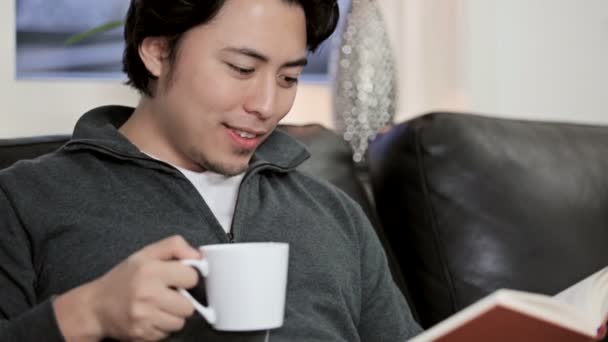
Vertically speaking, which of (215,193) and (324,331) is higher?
(215,193)

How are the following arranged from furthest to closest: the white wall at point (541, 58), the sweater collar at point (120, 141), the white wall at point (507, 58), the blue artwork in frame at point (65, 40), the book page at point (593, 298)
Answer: the white wall at point (541, 58)
the white wall at point (507, 58)
the blue artwork in frame at point (65, 40)
the sweater collar at point (120, 141)
the book page at point (593, 298)

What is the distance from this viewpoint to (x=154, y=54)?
1.40 m

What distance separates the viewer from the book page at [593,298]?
0.95 meters

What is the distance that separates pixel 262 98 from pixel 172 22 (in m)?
0.18

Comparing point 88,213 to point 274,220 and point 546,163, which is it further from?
point 546,163

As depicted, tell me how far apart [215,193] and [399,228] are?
52cm

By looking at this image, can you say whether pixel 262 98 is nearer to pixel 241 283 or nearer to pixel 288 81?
pixel 288 81

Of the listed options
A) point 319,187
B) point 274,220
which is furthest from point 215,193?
point 319,187

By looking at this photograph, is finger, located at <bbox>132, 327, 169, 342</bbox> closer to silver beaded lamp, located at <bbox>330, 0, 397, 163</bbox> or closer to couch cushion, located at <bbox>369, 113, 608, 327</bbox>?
couch cushion, located at <bbox>369, 113, 608, 327</bbox>

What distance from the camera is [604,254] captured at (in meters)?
1.80

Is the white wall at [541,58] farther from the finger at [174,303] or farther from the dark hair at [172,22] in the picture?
the finger at [174,303]

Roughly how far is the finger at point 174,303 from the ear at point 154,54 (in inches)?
22.1

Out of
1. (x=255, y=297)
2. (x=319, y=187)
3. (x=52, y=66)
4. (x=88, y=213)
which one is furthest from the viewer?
(x=52, y=66)

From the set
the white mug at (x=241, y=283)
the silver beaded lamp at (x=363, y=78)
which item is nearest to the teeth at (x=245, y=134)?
the white mug at (x=241, y=283)
